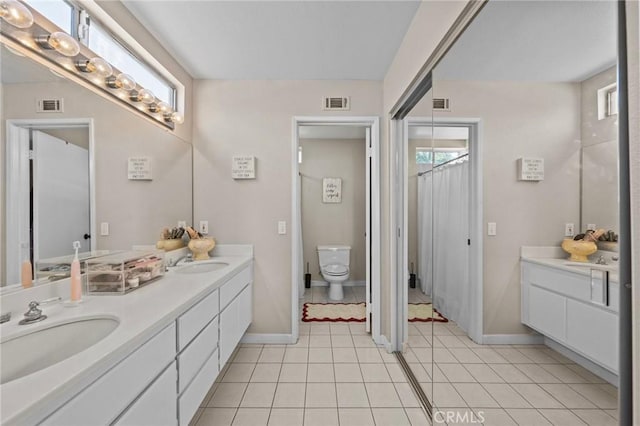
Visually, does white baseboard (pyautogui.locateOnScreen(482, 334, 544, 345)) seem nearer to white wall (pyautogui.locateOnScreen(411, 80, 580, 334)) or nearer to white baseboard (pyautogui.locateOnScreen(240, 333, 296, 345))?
white wall (pyautogui.locateOnScreen(411, 80, 580, 334))

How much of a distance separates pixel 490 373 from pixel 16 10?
248 cm

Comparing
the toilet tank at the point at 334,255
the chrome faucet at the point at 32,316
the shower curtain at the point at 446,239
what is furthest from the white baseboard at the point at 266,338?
the chrome faucet at the point at 32,316

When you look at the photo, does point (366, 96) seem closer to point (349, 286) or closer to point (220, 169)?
point (220, 169)

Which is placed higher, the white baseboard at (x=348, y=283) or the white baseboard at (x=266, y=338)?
the white baseboard at (x=348, y=283)

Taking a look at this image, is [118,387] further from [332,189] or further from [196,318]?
[332,189]

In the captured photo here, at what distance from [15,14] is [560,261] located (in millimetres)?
2163

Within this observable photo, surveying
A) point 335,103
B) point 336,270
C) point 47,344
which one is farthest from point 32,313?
point 336,270

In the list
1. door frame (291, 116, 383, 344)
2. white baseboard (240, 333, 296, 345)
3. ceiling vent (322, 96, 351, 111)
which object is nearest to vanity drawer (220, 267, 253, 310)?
door frame (291, 116, 383, 344)

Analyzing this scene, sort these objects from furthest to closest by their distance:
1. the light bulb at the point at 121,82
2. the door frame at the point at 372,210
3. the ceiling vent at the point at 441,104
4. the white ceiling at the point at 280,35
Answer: the door frame at the point at 372,210 → the white ceiling at the point at 280,35 → the light bulb at the point at 121,82 → the ceiling vent at the point at 441,104

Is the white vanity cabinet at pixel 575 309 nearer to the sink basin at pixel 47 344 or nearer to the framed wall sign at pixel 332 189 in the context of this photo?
the sink basin at pixel 47 344

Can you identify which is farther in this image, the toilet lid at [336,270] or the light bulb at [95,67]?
the toilet lid at [336,270]

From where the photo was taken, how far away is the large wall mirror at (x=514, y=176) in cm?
63

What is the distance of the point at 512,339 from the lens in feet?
3.13

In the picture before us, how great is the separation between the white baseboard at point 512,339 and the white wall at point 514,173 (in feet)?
0.06
